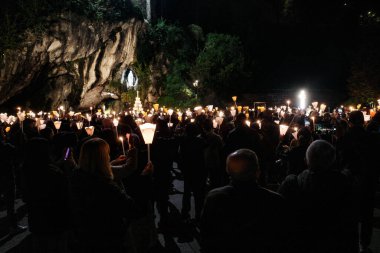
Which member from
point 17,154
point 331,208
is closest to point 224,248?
point 331,208

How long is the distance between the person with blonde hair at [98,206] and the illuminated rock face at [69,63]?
70.9 feet

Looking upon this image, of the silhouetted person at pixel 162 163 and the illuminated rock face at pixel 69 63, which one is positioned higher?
the illuminated rock face at pixel 69 63

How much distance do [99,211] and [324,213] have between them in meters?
1.77

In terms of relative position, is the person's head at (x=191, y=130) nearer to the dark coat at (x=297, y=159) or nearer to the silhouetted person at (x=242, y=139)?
the silhouetted person at (x=242, y=139)

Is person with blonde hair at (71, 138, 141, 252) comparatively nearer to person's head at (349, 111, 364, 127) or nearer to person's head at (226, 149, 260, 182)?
person's head at (226, 149, 260, 182)

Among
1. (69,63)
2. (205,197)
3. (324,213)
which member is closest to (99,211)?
(205,197)

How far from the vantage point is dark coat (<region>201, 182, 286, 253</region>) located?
2.65 m

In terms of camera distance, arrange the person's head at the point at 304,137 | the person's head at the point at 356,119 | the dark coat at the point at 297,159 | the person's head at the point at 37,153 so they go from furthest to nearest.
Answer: the person's head at the point at 304,137
the dark coat at the point at 297,159
the person's head at the point at 356,119
the person's head at the point at 37,153

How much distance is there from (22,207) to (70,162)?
16.5 ft

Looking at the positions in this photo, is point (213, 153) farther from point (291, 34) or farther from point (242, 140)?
point (291, 34)

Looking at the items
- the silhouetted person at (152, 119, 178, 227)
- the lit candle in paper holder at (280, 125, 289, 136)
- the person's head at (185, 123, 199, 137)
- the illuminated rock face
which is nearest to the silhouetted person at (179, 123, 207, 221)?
the person's head at (185, 123, 199, 137)

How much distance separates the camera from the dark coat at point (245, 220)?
2646 millimetres

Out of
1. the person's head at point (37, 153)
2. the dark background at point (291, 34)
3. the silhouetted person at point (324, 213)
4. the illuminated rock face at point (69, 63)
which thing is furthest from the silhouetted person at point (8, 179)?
the dark background at point (291, 34)

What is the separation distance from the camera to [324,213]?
3.15 meters
